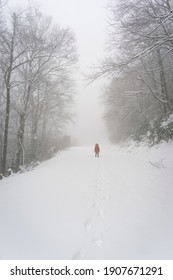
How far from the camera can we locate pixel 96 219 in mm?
3387

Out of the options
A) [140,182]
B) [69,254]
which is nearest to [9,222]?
[69,254]

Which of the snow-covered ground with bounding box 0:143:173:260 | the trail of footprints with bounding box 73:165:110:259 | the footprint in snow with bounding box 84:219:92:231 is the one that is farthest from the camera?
the footprint in snow with bounding box 84:219:92:231

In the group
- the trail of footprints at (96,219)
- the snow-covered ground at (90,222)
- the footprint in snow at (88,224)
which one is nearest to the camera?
the snow-covered ground at (90,222)

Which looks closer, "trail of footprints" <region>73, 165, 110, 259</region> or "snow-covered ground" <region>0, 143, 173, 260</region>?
"snow-covered ground" <region>0, 143, 173, 260</region>

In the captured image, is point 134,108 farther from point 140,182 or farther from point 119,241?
point 119,241

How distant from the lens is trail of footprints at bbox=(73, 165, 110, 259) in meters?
2.65

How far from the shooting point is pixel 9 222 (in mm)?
3783

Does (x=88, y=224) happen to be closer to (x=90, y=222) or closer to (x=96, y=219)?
(x=90, y=222)

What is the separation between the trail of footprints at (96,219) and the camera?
2654 millimetres

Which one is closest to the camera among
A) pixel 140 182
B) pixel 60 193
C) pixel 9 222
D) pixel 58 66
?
pixel 9 222

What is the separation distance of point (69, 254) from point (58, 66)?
12.9 m

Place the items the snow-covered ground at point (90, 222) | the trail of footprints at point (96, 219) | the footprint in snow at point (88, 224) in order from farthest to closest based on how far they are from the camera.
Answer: the footprint in snow at point (88, 224) → the trail of footprints at point (96, 219) → the snow-covered ground at point (90, 222)

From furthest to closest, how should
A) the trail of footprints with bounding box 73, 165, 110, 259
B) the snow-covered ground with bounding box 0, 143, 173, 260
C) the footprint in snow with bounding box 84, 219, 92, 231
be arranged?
the footprint in snow with bounding box 84, 219, 92, 231
the trail of footprints with bounding box 73, 165, 110, 259
the snow-covered ground with bounding box 0, 143, 173, 260
